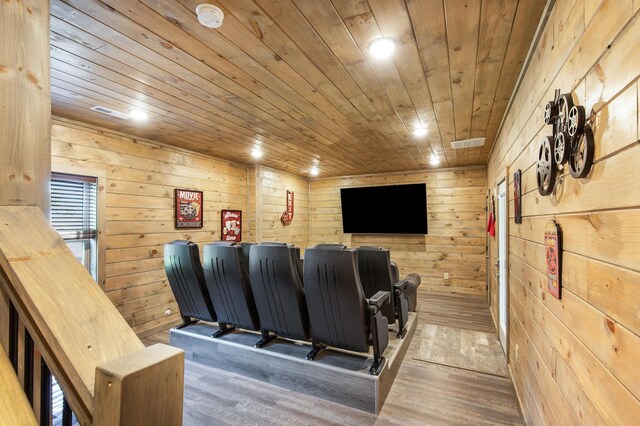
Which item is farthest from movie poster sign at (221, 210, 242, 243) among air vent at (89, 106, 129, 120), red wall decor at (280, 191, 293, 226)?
air vent at (89, 106, 129, 120)

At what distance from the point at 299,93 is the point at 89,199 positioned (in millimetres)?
2663

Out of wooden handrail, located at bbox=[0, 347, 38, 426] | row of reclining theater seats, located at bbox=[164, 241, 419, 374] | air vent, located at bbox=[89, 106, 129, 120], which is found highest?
air vent, located at bbox=[89, 106, 129, 120]

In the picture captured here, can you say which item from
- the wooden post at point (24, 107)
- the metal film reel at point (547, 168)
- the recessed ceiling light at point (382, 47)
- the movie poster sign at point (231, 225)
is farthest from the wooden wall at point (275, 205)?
the metal film reel at point (547, 168)

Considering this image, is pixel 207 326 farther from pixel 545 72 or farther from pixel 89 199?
pixel 545 72

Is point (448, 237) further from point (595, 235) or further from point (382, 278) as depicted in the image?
point (595, 235)

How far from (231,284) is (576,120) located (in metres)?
2.76

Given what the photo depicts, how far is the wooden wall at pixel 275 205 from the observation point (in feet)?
18.7

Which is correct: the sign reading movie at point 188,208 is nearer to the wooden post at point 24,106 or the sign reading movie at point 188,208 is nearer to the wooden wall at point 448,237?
the wooden post at point 24,106

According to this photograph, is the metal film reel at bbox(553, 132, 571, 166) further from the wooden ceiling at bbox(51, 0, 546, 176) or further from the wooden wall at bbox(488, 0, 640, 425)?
the wooden ceiling at bbox(51, 0, 546, 176)

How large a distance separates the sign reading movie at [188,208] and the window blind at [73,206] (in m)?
1.04

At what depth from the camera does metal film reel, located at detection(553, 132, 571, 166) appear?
1181 millimetres

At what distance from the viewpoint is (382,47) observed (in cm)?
186

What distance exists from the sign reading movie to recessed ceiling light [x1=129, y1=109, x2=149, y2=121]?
132 centimetres

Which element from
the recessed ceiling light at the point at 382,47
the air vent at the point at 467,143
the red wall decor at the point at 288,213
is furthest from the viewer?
the red wall decor at the point at 288,213
